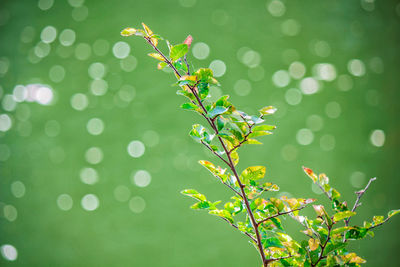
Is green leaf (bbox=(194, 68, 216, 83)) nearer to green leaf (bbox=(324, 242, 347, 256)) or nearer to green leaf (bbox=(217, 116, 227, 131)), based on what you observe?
green leaf (bbox=(217, 116, 227, 131))

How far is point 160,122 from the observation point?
5.69 feet

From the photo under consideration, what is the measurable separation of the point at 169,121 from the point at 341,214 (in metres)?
1.25

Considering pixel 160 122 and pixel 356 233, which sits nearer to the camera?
pixel 356 233

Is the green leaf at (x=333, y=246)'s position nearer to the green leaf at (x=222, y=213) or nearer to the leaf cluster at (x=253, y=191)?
the leaf cluster at (x=253, y=191)

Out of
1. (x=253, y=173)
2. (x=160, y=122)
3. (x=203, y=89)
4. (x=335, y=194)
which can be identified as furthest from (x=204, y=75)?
(x=160, y=122)

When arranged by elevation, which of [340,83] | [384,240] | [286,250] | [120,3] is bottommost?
[384,240]

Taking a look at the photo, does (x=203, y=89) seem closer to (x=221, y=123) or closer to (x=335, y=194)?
(x=221, y=123)

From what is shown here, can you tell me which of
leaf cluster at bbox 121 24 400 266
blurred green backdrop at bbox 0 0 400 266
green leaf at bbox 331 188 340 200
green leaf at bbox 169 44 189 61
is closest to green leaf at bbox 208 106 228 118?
leaf cluster at bbox 121 24 400 266

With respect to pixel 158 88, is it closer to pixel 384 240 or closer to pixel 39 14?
pixel 39 14

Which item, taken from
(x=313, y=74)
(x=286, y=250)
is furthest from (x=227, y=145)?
(x=313, y=74)

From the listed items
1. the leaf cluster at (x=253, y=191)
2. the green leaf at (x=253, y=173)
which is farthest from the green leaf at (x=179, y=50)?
the green leaf at (x=253, y=173)

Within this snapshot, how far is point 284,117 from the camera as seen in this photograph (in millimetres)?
1721

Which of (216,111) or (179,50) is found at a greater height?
(179,50)

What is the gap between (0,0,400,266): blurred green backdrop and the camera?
170cm
